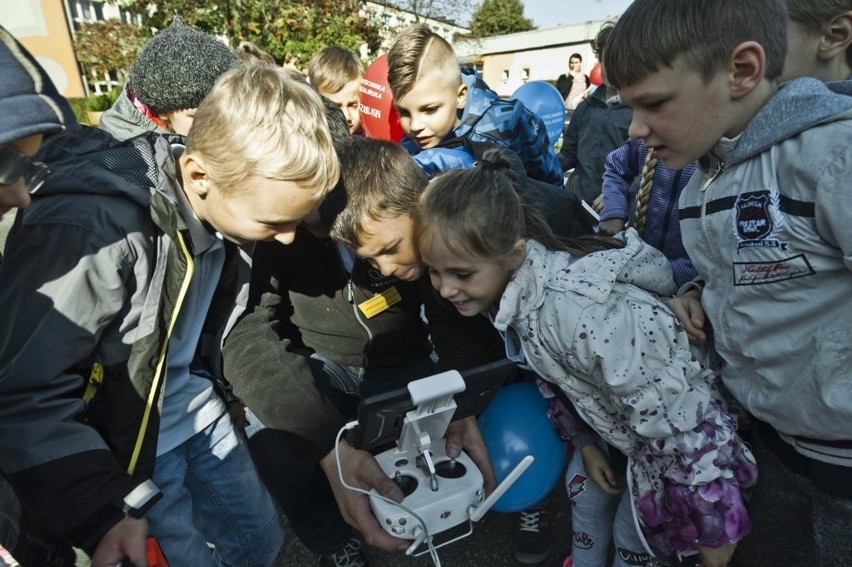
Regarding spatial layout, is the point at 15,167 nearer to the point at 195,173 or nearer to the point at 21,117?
the point at 21,117

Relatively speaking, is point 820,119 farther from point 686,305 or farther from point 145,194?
point 145,194

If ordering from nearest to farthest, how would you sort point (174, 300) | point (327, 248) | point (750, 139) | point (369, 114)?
point (750, 139), point (174, 300), point (327, 248), point (369, 114)

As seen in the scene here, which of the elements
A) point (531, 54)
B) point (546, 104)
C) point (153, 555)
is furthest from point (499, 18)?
point (153, 555)

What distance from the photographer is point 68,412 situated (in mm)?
1183

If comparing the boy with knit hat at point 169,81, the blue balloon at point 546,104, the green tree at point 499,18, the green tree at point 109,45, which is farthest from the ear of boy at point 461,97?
the green tree at point 499,18

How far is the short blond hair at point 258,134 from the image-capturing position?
4.59 ft

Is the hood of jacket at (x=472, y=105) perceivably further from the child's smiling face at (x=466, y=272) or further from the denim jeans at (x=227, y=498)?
the denim jeans at (x=227, y=498)

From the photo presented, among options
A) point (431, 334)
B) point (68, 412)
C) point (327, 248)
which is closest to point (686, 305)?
point (431, 334)

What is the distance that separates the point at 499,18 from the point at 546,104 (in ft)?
Result: 124

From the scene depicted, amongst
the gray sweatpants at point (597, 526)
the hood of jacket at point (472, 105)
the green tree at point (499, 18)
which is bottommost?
the gray sweatpants at point (597, 526)

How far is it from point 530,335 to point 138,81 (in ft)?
5.96

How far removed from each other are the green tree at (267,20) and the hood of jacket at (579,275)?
6483mm

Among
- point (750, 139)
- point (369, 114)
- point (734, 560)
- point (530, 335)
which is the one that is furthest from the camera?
point (369, 114)

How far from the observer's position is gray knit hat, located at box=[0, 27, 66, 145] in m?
0.87
